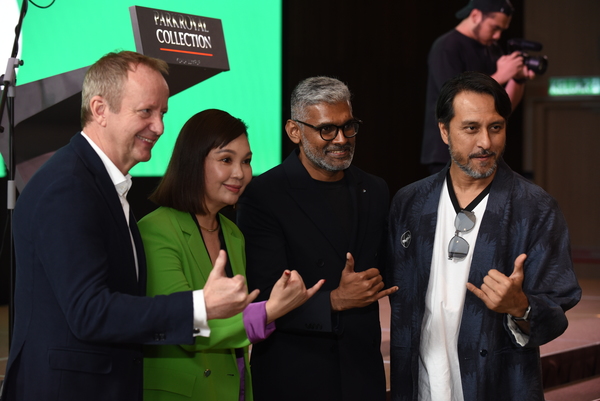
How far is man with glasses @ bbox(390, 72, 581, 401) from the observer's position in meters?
1.88

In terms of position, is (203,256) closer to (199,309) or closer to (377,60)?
(199,309)

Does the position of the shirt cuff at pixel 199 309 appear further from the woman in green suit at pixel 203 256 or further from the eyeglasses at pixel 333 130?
the eyeglasses at pixel 333 130

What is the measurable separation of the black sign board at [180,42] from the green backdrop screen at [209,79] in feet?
3.72

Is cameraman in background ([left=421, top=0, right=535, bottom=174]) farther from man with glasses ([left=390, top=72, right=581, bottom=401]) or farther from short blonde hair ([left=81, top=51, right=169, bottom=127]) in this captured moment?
short blonde hair ([left=81, top=51, right=169, bottom=127])

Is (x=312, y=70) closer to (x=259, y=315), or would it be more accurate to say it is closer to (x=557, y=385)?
(x=557, y=385)

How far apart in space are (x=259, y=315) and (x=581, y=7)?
10.4 meters

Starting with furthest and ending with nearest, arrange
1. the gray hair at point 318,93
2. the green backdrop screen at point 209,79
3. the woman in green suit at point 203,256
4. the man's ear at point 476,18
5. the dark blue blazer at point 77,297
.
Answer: the man's ear at point 476,18 < the green backdrop screen at point 209,79 < the gray hair at point 318,93 < the woman in green suit at point 203,256 < the dark blue blazer at point 77,297

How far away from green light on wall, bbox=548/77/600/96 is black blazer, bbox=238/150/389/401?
9.26 meters

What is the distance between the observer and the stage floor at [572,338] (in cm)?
401

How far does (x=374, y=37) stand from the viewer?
7.60 m

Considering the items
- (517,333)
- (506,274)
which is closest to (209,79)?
(506,274)

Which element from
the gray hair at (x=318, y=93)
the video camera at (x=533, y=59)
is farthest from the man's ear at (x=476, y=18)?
the gray hair at (x=318, y=93)

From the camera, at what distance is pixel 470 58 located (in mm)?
5141

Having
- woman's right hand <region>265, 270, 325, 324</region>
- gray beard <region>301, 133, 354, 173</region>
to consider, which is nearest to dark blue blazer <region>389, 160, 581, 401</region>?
gray beard <region>301, 133, 354, 173</region>
